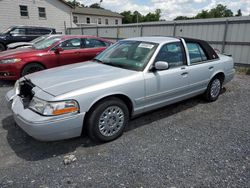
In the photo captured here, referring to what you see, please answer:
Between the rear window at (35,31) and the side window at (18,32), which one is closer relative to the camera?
the side window at (18,32)

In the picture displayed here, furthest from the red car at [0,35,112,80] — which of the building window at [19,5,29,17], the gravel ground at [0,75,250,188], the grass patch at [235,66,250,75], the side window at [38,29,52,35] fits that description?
the building window at [19,5,29,17]

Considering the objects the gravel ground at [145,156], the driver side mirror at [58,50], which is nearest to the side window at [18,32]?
the driver side mirror at [58,50]

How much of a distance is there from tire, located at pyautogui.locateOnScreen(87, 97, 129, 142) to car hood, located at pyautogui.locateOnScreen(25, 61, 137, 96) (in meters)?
0.35

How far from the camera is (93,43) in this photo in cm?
701

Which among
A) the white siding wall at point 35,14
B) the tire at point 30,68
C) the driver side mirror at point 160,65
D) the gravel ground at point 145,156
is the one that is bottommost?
the gravel ground at point 145,156

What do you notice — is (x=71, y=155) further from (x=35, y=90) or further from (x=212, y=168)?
(x=212, y=168)

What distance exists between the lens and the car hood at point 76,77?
264 cm

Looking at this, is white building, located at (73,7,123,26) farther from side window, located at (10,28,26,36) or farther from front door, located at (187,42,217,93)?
front door, located at (187,42,217,93)

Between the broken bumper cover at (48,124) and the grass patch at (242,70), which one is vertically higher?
the broken bumper cover at (48,124)

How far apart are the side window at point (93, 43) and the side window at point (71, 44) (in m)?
0.26

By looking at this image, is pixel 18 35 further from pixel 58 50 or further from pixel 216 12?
pixel 216 12

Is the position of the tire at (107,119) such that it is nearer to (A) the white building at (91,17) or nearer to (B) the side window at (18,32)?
(B) the side window at (18,32)

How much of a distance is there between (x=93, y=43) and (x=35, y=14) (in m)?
17.2

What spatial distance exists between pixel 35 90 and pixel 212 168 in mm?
2604
